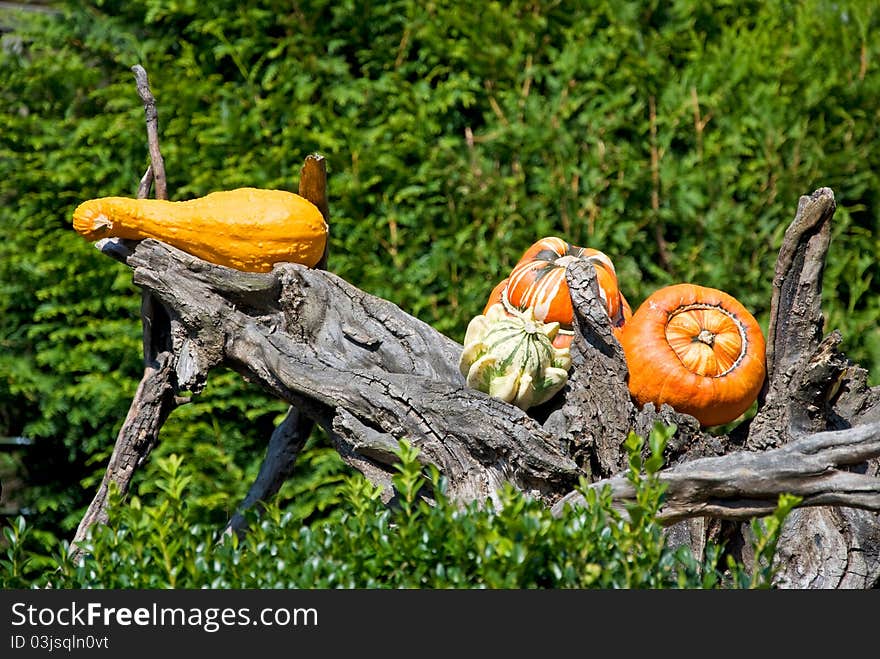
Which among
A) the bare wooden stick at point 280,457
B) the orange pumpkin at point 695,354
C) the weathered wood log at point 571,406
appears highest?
the orange pumpkin at point 695,354

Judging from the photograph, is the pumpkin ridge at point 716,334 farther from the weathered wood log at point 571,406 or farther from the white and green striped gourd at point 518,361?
the white and green striped gourd at point 518,361

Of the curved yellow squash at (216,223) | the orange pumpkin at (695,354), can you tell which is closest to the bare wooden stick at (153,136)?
the curved yellow squash at (216,223)

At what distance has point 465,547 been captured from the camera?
2.11 m

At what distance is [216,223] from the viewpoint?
125 inches

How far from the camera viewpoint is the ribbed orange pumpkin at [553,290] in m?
3.13

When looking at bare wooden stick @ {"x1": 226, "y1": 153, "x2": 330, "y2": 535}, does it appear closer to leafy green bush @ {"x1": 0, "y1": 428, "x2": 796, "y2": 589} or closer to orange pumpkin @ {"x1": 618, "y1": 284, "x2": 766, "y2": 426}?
orange pumpkin @ {"x1": 618, "y1": 284, "x2": 766, "y2": 426}

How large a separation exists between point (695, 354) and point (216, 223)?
57.4 inches

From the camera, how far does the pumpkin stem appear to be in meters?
3.00

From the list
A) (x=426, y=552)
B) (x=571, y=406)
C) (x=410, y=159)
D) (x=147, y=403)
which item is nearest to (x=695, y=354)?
(x=571, y=406)

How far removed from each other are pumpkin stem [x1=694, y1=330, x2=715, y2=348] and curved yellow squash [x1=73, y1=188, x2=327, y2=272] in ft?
4.10

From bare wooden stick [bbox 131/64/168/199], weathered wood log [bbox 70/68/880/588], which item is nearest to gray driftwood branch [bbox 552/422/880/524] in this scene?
weathered wood log [bbox 70/68/880/588]

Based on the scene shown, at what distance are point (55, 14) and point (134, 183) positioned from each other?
3.22 ft

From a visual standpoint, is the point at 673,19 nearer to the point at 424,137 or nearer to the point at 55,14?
the point at 424,137

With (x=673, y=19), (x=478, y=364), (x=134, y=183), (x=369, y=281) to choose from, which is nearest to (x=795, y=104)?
(x=673, y=19)
